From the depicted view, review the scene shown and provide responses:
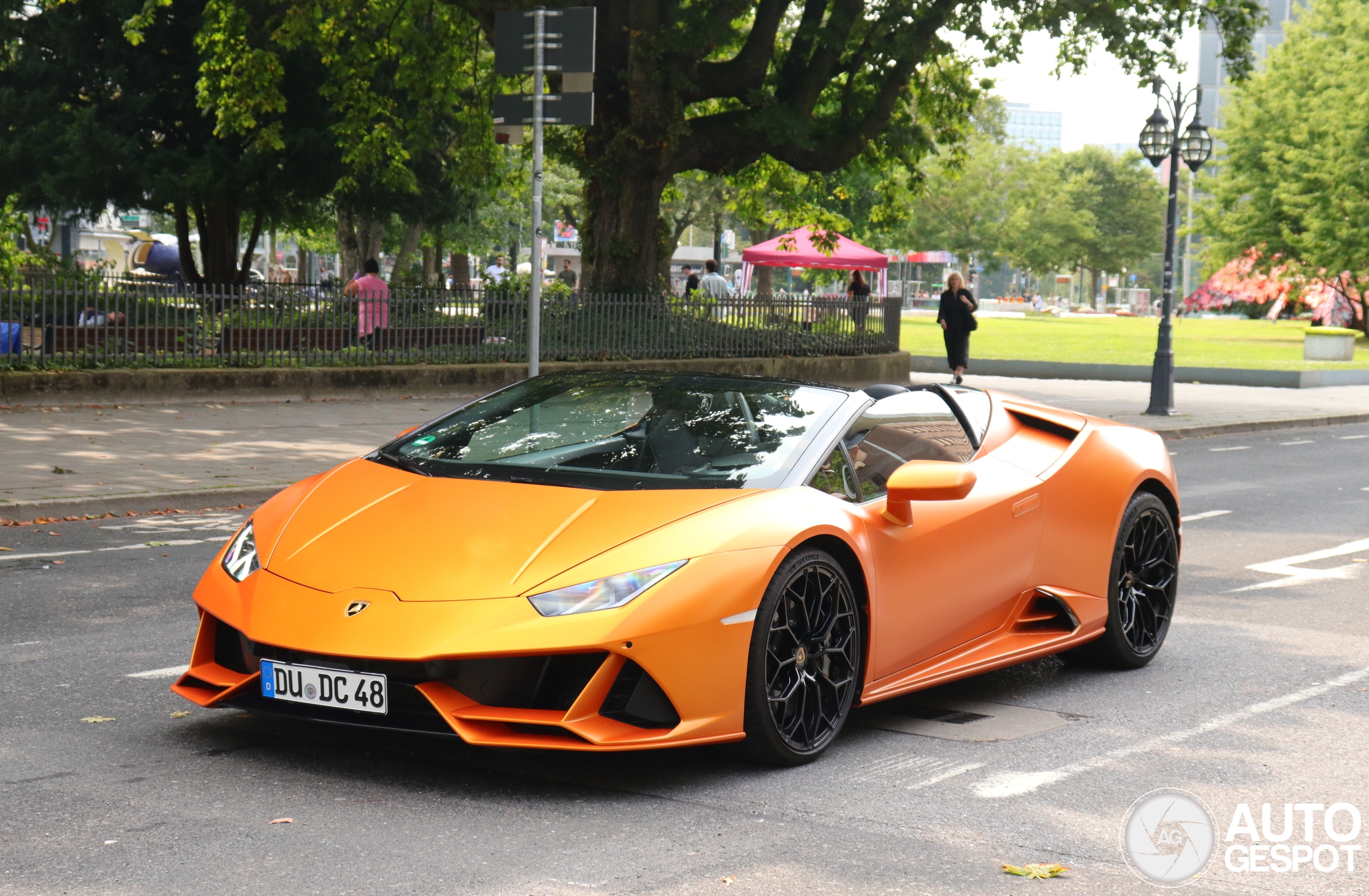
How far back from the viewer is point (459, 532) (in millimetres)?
4738

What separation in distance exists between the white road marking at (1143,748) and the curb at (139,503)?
293 inches

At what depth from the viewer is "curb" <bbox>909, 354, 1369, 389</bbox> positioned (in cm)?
3161

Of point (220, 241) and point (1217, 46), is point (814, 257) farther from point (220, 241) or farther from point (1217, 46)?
point (1217, 46)

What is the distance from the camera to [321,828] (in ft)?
13.4

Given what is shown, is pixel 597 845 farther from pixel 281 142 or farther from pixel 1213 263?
pixel 1213 263

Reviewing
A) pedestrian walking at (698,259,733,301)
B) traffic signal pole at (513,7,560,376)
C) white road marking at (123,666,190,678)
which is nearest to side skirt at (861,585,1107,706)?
white road marking at (123,666,190,678)

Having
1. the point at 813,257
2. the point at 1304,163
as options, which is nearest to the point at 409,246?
the point at 813,257

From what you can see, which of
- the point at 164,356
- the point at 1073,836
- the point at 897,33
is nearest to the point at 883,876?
the point at 1073,836

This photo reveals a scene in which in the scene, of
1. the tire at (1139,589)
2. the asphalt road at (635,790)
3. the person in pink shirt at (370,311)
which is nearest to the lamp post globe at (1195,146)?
the person in pink shirt at (370,311)

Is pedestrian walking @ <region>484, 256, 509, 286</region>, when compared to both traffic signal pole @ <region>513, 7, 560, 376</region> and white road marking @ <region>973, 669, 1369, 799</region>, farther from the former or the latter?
white road marking @ <region>973, 669, 1369, 799</region>

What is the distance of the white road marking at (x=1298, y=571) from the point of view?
901cm

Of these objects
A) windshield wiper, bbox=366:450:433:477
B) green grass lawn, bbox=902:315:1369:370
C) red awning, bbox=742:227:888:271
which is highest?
red awning, bbox=742:227:888:271

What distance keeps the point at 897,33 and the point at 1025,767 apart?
61.7 ft

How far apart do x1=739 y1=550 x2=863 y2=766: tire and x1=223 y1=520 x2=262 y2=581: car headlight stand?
1.57 m
